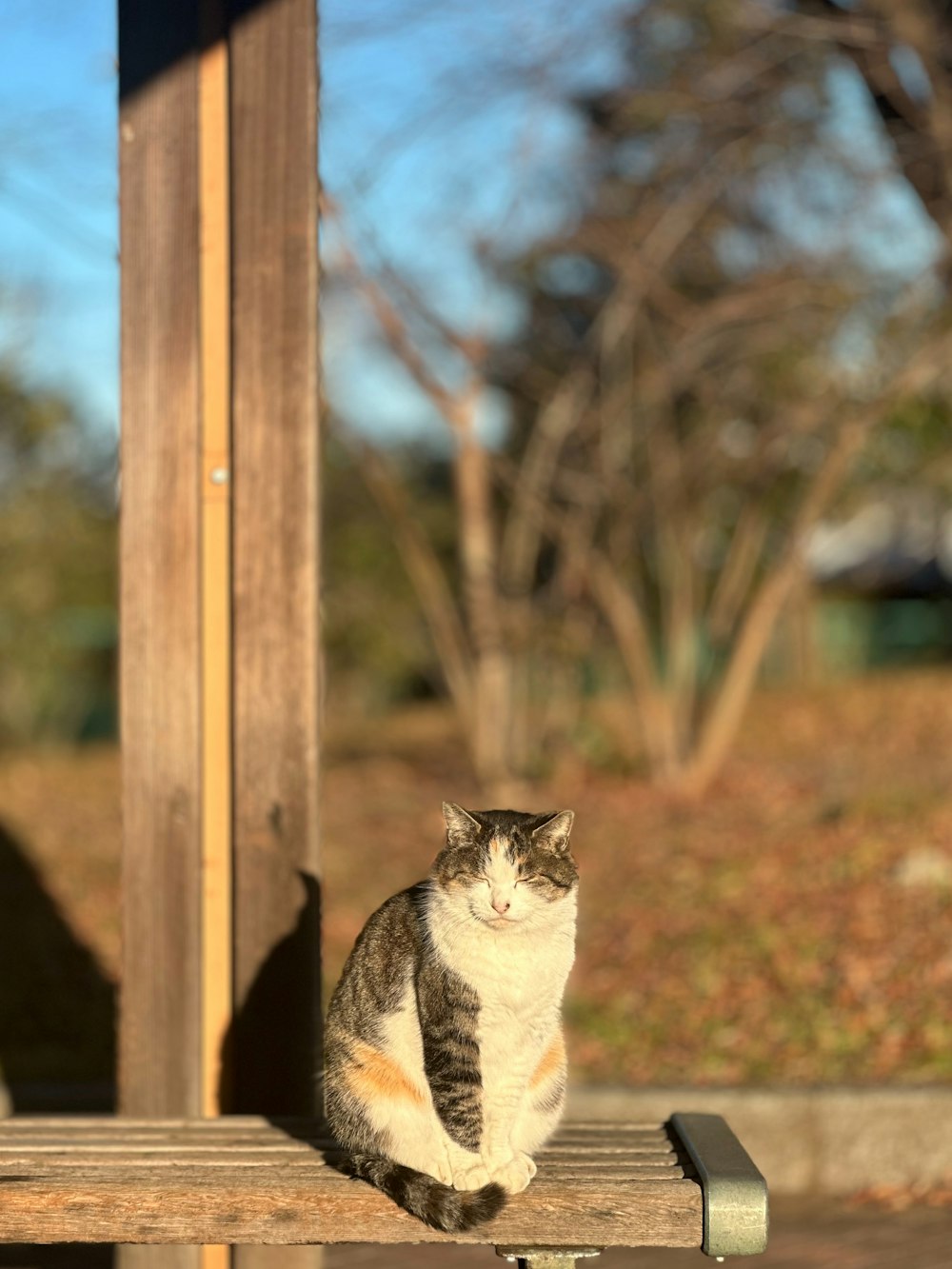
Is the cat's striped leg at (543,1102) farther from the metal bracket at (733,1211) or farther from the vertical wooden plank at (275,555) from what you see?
the vertical wooden plank at (275,555)

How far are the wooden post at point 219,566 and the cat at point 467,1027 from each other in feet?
1.66

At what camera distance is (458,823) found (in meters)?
2.58

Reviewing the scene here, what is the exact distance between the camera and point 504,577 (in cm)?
959

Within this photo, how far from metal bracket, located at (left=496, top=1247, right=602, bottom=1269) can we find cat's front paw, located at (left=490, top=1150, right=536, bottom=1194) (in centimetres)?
10

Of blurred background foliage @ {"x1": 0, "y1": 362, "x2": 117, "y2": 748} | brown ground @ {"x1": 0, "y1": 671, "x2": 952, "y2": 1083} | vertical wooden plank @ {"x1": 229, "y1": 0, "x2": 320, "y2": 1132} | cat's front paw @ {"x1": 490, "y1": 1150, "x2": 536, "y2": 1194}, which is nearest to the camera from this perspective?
cat's front paw @ {"x1": 490, "y1": 1150, "x2": 536, "y2": 1194}

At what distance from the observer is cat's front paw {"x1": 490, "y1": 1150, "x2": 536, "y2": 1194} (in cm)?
235

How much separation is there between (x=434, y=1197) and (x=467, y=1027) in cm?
26

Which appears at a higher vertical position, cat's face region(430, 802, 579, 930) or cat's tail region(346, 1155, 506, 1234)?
cat's face region(430, 802, 579, 930)

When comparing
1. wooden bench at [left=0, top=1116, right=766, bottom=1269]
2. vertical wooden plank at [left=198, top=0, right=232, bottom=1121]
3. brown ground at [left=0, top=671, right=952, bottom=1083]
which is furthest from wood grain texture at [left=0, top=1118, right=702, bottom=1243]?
brown ground at [left=0, top=671, right=952, bottom=1083]

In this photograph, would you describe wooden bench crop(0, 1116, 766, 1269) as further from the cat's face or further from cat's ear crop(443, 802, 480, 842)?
cat's ear crop(443, 802, 480, 842)

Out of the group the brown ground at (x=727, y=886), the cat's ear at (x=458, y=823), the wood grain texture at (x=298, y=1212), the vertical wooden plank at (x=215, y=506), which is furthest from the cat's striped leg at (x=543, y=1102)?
the brown ground at (x=727, y=886)

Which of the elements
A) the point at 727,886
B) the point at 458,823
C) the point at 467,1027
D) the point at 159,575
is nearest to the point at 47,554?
the point at 727,886

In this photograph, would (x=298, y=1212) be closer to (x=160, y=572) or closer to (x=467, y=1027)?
(x=467, y=1027)

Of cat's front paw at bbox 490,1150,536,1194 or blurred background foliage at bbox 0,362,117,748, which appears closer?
cat's front paw at bbox 490,1150,536,1194
